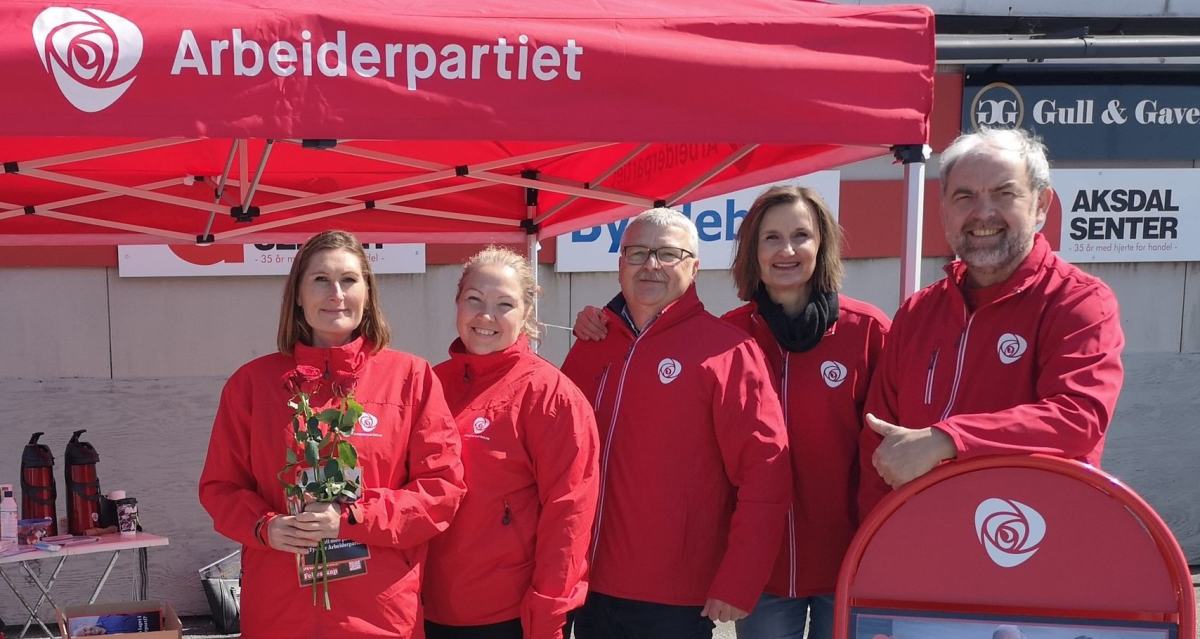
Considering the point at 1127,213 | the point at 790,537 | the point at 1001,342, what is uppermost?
the point at 1127,213

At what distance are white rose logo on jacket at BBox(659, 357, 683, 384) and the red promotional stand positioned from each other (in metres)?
0.68

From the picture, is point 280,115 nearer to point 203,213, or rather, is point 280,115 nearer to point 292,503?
point 292,503

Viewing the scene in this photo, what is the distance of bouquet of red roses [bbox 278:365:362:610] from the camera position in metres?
2.26

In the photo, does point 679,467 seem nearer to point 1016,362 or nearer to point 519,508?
point 519,508

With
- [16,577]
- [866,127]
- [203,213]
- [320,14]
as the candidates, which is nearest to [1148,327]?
[866,127]

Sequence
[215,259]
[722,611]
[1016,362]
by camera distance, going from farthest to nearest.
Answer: [215,259] < [722,611] < [1016,362]

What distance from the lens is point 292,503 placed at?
2299mm

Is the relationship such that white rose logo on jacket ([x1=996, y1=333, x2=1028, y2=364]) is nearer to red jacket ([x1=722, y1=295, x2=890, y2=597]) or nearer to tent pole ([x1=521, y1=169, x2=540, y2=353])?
red jacket ([x1=722, y1=295, x2=890, y2=597])

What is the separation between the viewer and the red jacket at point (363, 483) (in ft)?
7.71

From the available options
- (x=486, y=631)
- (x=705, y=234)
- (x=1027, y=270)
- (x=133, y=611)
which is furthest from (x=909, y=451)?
(x=705, y=234)

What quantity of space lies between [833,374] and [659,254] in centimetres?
53

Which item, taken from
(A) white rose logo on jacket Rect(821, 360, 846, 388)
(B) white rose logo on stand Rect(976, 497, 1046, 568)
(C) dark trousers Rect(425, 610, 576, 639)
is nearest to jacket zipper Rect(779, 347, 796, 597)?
(A) white rose logo on jacket Rect(821, 360, 846, 388)

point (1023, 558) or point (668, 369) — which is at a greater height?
point (668, 369)

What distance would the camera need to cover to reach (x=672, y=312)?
2.64 meters
